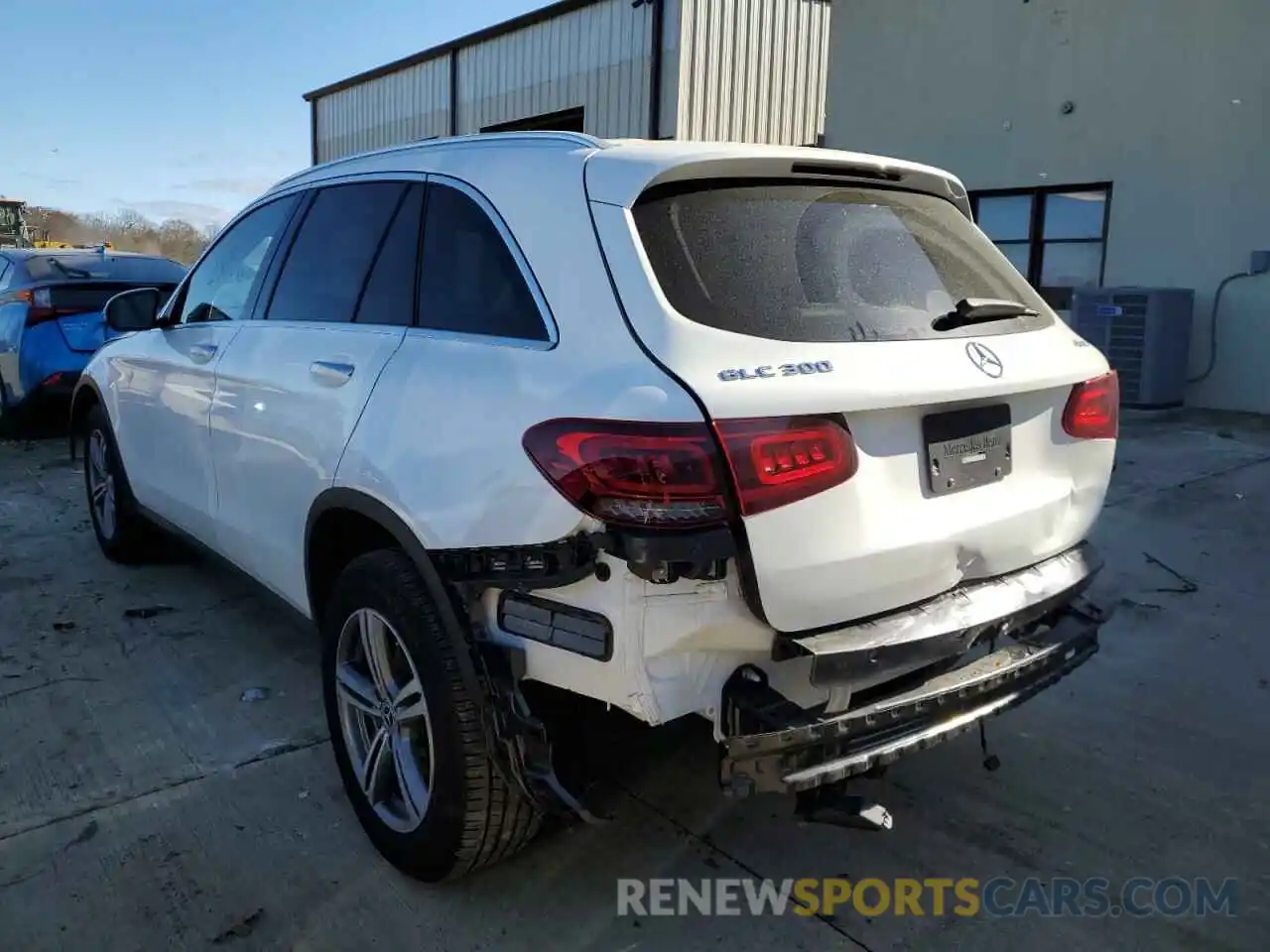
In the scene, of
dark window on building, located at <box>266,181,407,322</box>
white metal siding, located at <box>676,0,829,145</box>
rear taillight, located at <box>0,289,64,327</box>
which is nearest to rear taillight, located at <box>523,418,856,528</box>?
dark window on building, located at <box>266,181,407,322</box>

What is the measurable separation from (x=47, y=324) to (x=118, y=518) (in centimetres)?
428

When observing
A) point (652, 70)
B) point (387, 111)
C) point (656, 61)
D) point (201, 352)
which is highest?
point (387, 111)

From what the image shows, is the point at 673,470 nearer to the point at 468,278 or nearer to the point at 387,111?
the point at 468,278

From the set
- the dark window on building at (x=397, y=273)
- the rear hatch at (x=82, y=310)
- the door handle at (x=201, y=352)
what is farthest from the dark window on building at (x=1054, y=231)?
the dark window on building at (x=397, y=273)

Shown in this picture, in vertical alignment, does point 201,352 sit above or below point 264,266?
below

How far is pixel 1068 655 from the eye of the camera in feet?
9.15

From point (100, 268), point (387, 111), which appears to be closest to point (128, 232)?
point (387, 111)

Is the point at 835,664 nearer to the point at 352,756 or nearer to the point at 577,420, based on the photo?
the point at 577,420

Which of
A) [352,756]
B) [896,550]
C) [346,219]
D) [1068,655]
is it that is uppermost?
[346,219]

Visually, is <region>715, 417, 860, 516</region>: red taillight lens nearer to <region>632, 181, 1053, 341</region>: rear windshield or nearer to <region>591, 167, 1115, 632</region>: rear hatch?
<region>591, 167, 1115, 632</region>: rear hatch

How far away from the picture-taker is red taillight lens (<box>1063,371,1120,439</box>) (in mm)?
2822

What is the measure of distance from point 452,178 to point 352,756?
5.43 feet

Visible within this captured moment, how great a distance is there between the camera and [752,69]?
1722cm

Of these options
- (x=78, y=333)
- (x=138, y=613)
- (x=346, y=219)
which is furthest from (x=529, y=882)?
(x=78, y=333)
